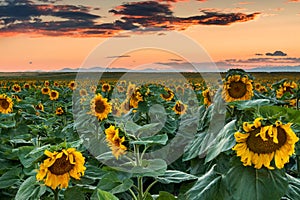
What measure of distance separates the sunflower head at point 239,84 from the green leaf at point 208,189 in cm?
159

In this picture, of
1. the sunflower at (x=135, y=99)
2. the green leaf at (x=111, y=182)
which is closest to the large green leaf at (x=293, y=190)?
the green leaf at (x=111, y=182)

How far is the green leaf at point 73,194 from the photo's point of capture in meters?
2.26

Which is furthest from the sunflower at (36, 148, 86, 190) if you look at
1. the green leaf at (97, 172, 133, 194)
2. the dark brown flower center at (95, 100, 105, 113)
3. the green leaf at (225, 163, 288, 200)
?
the dark brown flower center at (95, 100, 105, 113)

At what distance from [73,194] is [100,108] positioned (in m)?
2.56

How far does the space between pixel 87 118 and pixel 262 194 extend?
3153mm

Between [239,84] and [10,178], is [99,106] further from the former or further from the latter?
[10,178]

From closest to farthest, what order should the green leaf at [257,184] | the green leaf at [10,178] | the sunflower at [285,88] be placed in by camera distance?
1. the green leaf at [257,184]
2. the green leaf at [10,178]
3. the sunflower at [285,88]

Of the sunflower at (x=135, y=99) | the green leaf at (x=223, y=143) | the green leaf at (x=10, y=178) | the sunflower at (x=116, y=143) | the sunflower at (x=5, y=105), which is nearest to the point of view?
the green leaf at (x=223, y=143)

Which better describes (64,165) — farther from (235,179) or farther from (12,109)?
(12,109)

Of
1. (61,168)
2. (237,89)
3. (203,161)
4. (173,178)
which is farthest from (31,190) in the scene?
(237,89)

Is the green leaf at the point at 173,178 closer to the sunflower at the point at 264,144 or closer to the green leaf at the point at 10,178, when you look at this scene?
the sunflower at the point at 264,144

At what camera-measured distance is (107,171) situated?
243cm

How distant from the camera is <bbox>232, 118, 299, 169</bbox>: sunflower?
1806 millimetres

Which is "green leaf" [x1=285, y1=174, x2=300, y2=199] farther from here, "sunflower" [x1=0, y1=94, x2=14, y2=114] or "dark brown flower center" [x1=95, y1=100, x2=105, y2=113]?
"sunflower" [x1=0, y1=94, x2=14, y2=114]
